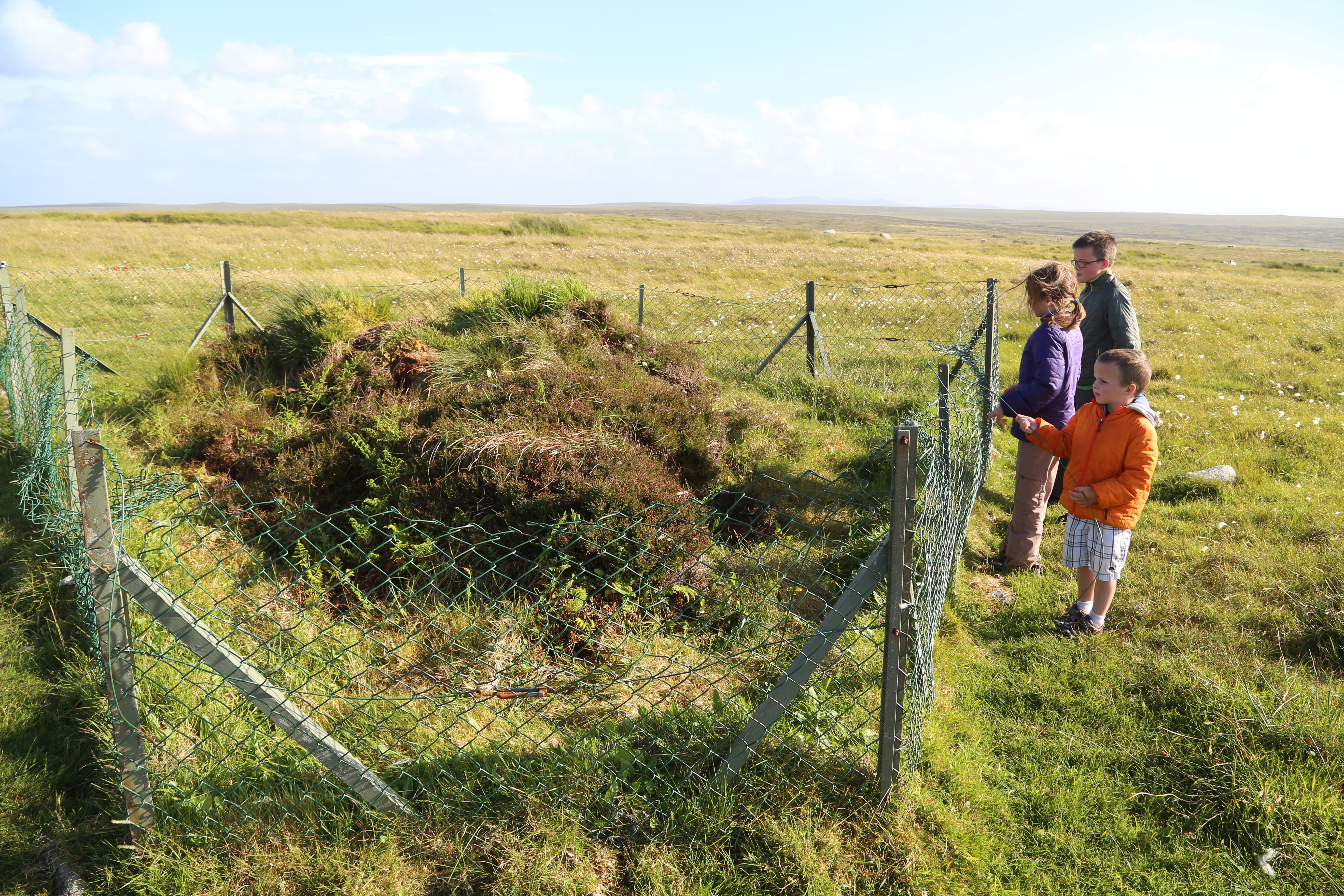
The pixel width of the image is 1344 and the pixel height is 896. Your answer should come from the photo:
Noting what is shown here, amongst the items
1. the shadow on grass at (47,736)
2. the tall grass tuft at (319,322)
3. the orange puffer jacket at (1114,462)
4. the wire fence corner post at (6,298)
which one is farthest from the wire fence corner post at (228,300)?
the orange puffer jacket at (1114,462)

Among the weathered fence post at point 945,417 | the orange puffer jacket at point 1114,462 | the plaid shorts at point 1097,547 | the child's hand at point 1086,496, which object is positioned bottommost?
the plaid shorts at point 1097,547

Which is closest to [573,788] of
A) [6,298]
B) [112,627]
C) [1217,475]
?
[112,627]

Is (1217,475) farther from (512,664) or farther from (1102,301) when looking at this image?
(512,664)

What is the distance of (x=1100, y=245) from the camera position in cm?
506

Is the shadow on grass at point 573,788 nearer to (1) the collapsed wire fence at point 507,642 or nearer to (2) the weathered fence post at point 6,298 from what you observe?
(1) the collapsed wire fence at point 507,642

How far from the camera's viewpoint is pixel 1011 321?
15.3 m

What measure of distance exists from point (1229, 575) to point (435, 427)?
5272mm

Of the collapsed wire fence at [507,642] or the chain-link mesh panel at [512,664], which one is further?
the chain-link mesh panel at [512,664]

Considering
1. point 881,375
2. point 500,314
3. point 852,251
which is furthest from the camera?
point 852,251

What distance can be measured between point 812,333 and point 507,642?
23.1 ft

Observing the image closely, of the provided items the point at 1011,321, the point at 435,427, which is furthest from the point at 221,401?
the point at 1011,321

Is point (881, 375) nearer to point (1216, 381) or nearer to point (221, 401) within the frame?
point (1216, 381)

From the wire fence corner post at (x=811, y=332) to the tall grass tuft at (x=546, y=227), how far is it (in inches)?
1329

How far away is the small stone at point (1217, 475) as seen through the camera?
6.38 meters
